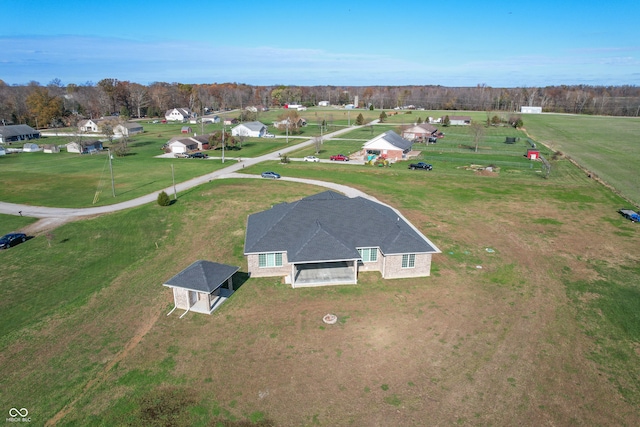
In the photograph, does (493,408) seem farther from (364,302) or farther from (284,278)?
(284,278)

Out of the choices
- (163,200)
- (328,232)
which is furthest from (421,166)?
(328,232)

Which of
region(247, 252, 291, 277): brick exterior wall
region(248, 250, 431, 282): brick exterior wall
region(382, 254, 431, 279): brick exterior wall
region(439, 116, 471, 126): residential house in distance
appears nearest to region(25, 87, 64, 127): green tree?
region(439, 116, 471, 126): residential house in distance

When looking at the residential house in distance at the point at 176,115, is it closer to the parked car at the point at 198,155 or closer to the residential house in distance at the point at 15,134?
the residential house in distance at the point at 15,134

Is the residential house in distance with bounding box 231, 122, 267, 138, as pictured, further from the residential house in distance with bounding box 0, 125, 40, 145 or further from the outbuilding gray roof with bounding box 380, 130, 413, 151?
the residential house in distance with bounding box 0, 125, 40, 145

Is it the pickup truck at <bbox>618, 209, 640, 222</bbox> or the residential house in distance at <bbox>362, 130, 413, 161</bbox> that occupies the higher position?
the residential house in distance at <bbox>362, 130, 413, 161</bbox>

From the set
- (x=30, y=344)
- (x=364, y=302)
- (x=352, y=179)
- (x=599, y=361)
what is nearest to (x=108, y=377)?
(x=30, y=344)

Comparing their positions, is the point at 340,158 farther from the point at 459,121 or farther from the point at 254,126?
the point at 459,121
